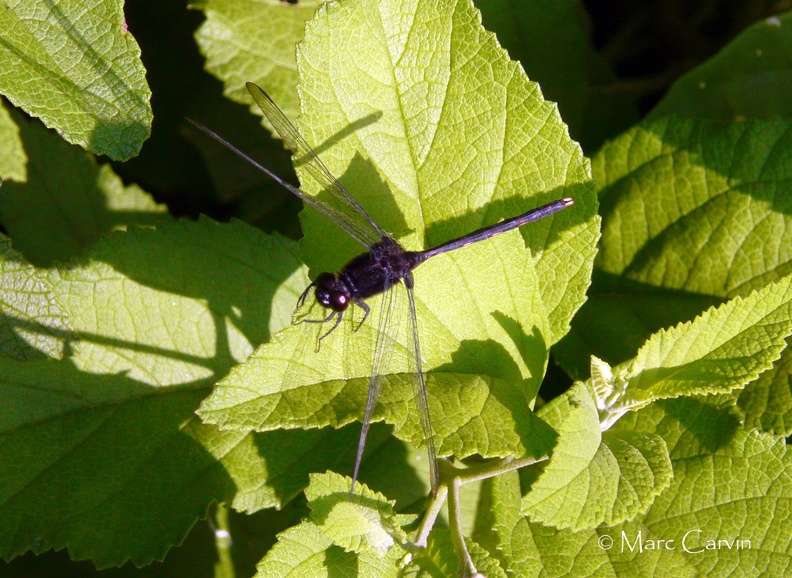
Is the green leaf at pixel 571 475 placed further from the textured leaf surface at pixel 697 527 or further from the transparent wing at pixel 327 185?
the transparent wing at pixel 327 185

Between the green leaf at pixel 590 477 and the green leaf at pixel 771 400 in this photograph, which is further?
the green leaf at pixel 771 400

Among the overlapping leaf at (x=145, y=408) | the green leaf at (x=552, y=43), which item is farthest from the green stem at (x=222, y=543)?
the green leaf at (x=552, y=43)

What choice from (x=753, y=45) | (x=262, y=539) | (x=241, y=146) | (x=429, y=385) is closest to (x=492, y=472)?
(x=429, y=385)

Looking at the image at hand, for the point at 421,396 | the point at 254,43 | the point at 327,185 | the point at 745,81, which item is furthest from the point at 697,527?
the point at 254,43

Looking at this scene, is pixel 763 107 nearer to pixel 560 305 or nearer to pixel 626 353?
pixel 626 353

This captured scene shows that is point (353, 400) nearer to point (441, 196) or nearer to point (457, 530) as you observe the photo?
point (457, 530)

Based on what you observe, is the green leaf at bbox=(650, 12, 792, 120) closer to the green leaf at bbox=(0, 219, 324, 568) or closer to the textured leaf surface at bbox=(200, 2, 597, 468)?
the textured leaf surface at bbox=(200, 2, 597, 468)
